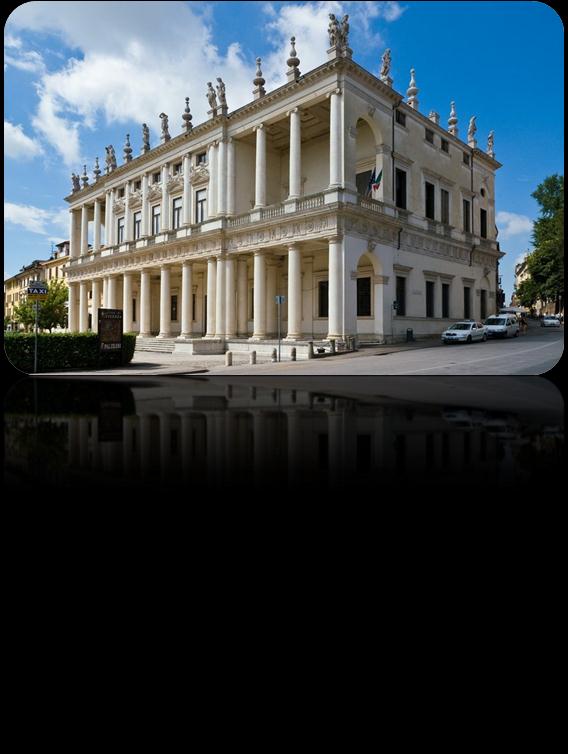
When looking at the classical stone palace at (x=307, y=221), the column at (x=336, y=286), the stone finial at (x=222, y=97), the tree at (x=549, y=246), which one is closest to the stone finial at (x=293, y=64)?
the classical stone palace at (x=307, y=221)

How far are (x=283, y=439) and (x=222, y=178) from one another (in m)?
28.9

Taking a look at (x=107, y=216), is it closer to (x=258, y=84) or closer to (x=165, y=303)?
(x=165, y=303)

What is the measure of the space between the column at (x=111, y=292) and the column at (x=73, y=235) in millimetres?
8446

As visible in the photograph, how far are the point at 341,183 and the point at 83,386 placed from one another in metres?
16.9

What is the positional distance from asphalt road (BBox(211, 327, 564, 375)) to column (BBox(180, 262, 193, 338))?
14.1 meters

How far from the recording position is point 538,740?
1.52 m

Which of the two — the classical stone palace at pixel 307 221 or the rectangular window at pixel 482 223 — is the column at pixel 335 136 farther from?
the rectangular window at pixel 482 223

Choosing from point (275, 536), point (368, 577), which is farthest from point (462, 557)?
point (275, 536)

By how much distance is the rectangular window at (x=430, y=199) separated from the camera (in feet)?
102

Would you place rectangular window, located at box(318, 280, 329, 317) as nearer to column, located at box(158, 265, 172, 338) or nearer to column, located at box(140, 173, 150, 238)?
column, located at box(158, 265, 172, 338)

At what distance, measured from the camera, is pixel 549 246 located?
13.7m

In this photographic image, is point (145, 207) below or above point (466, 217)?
above

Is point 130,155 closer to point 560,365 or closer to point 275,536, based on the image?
point 560,365

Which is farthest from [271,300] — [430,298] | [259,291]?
[430,298]
